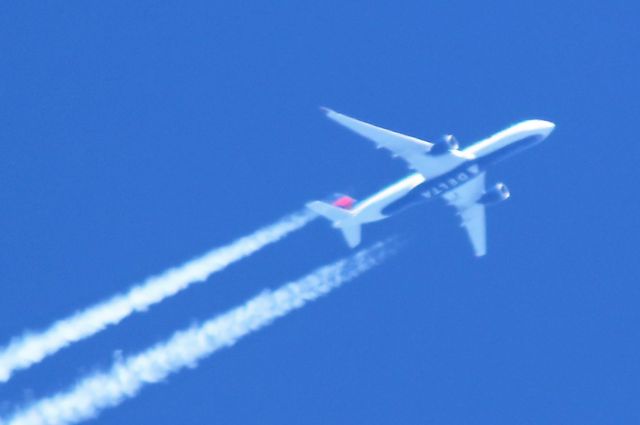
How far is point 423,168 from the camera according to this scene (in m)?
92.9

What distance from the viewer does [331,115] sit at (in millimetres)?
89375

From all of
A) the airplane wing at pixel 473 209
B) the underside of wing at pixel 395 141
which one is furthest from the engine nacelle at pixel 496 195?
the underside of wing at pixel 395 141

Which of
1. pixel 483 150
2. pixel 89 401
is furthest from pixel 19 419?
pixel 483 150

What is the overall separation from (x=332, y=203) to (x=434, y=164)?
6152mm

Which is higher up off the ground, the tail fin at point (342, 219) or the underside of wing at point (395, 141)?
the underside of wing at point (395, 141)

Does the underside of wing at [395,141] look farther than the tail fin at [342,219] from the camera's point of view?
No

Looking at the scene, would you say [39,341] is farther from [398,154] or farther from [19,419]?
[398,154]

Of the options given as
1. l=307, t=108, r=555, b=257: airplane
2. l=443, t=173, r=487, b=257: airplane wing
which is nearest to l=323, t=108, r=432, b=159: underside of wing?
l=307, t=108, r=555, b=257: airplane

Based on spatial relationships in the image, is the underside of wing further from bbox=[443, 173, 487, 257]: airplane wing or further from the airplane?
bbox=[443, 173, 487, 257]: airplane wing

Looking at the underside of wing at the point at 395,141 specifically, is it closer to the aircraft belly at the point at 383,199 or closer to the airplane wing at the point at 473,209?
the aircraft belly at the point at 383,199

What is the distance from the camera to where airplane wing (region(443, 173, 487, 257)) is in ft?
317

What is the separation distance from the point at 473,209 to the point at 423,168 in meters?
6.57

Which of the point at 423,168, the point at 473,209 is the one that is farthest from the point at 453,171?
the point at 473,209

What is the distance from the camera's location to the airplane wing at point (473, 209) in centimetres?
9675
